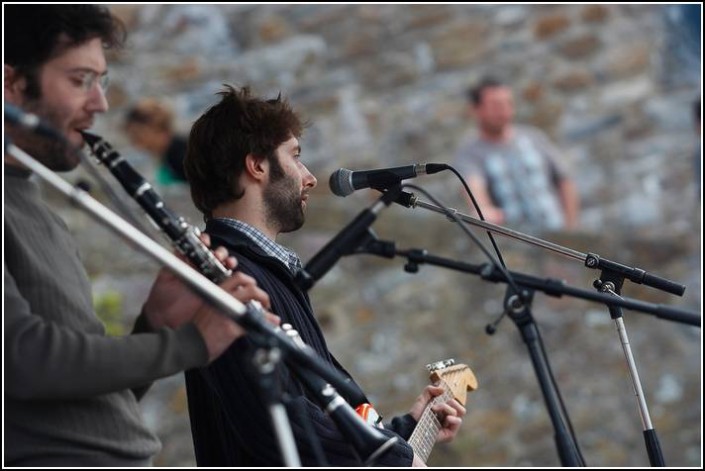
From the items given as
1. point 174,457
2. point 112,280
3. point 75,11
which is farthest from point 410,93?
point 75,11

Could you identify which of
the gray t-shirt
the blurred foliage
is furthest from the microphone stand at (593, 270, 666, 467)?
the gray t-shirt

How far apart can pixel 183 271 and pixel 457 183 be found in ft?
15.5

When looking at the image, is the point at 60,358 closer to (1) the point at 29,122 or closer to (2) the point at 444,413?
(1) the point at 29,122

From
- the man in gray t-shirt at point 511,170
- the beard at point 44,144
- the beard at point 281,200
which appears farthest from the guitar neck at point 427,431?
the man in gray t-shirt at point 511,170

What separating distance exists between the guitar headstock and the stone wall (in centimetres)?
270

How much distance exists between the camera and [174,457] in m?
5.96

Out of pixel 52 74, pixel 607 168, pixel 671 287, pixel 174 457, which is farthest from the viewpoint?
pixel 607 168

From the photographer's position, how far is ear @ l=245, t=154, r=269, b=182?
10.6 ft

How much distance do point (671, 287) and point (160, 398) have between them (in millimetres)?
3451

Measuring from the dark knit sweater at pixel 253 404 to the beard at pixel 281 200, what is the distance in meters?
Result: 0.13

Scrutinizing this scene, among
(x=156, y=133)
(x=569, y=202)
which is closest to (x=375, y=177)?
(x=156, y=133)

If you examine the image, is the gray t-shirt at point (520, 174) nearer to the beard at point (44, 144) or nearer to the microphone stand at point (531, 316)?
the microphone stand at point (531, 316)

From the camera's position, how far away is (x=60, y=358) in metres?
2.31

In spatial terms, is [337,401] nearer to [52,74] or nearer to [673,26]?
[52,74]
